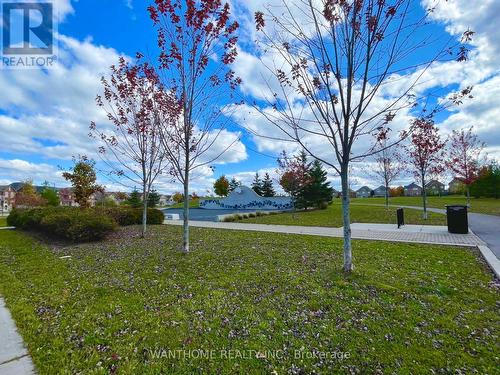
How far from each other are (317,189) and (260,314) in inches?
970

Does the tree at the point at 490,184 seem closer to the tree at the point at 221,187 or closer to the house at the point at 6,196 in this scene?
the tree at the point at 221,187

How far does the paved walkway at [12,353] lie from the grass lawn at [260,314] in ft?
0.28

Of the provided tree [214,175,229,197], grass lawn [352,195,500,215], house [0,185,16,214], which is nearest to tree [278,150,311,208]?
grass lawn [352,195,500,215]

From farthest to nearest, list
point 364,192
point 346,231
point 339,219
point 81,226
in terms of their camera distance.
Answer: point 364,192
point 339,219
point 81,226
point 346,231

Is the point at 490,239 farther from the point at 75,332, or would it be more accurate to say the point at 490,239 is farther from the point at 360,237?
the point at 75,332

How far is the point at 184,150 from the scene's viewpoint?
23.1ft

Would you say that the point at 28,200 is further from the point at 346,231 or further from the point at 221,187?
the point at 346,231

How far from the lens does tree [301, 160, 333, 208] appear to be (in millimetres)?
26812

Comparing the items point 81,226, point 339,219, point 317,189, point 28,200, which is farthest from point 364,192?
point 81,226

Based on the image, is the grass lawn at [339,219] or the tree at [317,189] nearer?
the grass lawn at [339,219]

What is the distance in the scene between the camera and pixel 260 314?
347cm

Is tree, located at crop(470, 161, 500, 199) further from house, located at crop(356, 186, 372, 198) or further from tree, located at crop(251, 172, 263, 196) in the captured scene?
house, located at crop(356, 186, 372, 198)

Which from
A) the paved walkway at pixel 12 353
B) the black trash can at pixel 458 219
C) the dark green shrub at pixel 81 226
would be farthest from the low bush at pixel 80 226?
the black trash can at pixel 458 219

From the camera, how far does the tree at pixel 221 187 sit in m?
52.3
